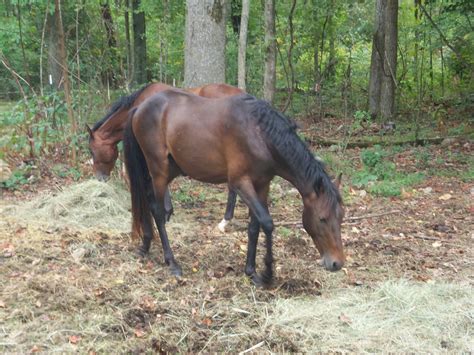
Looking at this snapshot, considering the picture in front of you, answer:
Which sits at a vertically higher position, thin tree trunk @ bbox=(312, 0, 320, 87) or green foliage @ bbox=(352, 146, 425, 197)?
thin tree trunk @ bbox=(312, 0, 320, 87)

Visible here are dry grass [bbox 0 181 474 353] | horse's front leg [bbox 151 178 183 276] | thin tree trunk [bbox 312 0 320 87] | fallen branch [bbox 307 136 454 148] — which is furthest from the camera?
thin tree trunk [bbox 312 0 320 87]

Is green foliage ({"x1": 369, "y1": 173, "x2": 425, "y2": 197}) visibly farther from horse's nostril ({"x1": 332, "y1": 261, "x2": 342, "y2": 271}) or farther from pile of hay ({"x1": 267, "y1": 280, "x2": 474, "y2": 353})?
horse's nostril ({"x1": 332, "y1": 261, "x2": 342, "y2": 271})

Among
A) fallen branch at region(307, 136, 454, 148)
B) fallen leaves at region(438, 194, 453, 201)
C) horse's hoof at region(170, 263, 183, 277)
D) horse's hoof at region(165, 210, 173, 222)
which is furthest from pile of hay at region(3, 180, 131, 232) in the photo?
fallen branch at region(307, 136, 454, 148)

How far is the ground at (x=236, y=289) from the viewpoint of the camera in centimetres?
335

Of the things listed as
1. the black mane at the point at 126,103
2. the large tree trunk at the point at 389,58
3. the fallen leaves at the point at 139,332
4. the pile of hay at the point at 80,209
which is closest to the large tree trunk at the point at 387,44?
the large tree trunk at the point at 389,58

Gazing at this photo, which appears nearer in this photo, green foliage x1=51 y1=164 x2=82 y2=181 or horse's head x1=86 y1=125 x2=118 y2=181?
horse's head x1=86 y1=125 x2=118 y2=181

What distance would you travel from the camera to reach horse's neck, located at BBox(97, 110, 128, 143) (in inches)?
250

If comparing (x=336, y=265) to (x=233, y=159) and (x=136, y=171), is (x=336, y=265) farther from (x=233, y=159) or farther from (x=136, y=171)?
(x=136, y=171)

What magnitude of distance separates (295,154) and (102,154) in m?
3.47

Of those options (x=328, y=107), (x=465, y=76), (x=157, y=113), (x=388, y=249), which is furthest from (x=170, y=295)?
(x=465, y=76)

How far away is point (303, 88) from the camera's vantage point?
15.6 metres

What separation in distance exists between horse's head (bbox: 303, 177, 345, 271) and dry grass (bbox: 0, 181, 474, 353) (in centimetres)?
37

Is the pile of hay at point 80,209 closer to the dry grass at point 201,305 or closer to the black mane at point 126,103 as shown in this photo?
the dry grass at point 201,305

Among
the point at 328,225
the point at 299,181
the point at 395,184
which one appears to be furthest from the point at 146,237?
the point at 395,184
